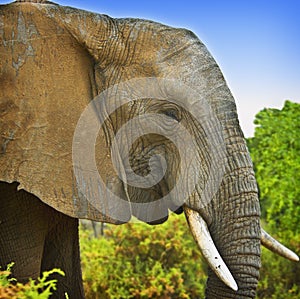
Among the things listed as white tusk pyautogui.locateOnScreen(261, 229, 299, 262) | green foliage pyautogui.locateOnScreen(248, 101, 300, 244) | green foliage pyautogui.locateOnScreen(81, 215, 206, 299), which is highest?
green foliage pyautogui.locateOnScreen(248, 101, 300, 244)

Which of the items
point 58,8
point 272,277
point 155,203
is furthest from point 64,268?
point 272,277

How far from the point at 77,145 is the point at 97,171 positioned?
18cm

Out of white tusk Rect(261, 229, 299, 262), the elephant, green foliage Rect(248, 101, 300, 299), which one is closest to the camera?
the elephant

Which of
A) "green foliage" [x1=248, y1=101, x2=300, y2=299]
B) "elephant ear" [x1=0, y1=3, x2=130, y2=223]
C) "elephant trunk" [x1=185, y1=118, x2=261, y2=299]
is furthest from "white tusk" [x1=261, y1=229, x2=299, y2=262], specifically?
"green foliage" [x1=248, y1=101, x2=300, y2=299]

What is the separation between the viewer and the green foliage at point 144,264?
7426 mm

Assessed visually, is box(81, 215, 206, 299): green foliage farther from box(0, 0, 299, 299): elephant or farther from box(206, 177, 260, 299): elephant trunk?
box(206, 177, 260, 299): elephant trunk

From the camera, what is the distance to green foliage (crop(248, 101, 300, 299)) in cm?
843

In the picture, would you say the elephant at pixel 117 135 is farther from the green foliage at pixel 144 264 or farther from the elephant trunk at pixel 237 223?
the green foliage at pixel 144 264

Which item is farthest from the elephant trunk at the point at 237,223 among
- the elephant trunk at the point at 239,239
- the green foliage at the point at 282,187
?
the green foliage at the point at 282,187

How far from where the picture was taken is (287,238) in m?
8.77

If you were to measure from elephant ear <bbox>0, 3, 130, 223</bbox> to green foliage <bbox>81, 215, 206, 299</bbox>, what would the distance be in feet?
10.9

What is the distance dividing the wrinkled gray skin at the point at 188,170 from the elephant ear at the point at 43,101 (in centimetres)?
15

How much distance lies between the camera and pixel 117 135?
4.20 m

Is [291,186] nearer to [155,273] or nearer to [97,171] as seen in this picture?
[155,273]
